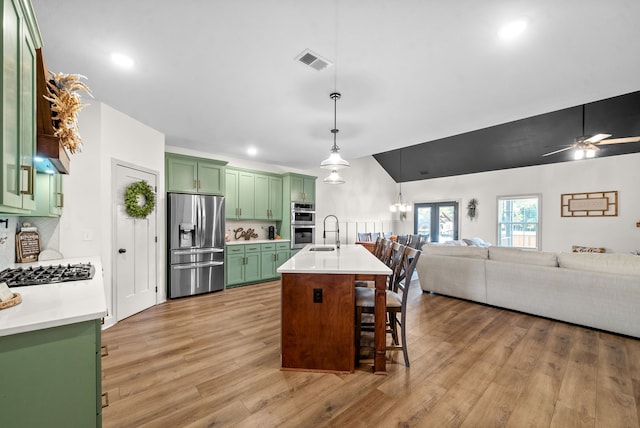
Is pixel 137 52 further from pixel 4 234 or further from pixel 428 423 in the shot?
pixel 428 423

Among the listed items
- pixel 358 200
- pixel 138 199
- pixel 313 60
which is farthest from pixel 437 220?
pixel 138 199

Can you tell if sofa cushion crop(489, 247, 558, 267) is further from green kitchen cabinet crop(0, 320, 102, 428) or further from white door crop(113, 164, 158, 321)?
white door crop(113, 164, 158, 321)

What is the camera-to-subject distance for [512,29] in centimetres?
188

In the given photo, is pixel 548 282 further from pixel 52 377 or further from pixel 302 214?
pixel 52 377

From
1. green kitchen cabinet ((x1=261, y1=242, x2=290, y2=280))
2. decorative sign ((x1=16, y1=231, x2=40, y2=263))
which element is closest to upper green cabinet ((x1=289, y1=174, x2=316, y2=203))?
green kitchen cabinet ((x1=261, y1=242, x2=290, y2=280))

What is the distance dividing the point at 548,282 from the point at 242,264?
15.3ft

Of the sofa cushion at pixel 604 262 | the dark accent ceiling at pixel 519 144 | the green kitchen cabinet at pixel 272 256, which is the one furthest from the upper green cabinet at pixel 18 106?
the dark accent ceiling at pixel 519 144

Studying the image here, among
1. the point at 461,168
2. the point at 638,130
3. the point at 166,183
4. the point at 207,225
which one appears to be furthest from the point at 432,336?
the point at 461,168

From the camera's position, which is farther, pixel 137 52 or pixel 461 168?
pixel 461 168

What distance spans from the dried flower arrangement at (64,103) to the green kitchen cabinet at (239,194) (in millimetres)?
3493

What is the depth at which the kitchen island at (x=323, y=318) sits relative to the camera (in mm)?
2172

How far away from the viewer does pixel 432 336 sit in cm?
288

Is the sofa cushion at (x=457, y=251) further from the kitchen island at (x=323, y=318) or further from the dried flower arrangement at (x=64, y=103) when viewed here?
the dried flower arrangement at (x=64, y=103)

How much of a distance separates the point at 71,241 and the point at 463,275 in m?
5.07
